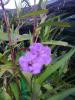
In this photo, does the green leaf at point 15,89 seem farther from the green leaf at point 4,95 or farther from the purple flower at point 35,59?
the purple flower at point 35,59

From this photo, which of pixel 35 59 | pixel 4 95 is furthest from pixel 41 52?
pixel 4 95

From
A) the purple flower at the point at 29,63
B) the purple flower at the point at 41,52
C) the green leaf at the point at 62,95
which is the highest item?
the purple flower at the point at 41,52

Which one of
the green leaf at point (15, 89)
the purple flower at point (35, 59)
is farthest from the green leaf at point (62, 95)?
the purple flower at point (35, 59)

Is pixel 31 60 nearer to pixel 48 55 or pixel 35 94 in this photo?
pixel 48 55

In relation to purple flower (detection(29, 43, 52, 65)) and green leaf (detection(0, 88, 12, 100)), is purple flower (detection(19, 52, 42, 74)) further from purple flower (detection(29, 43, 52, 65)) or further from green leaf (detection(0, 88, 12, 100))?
green leaf (detection(0, 88, 12, 100))

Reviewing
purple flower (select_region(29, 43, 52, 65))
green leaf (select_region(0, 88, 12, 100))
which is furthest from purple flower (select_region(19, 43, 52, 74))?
green leaf (select_region(0, 88, 12, 100))

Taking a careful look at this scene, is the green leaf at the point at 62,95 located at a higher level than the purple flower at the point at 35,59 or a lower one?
lower

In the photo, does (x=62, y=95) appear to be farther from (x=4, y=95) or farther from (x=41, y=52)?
(x=41, y=52)

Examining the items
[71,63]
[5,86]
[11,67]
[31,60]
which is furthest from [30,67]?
[71,63]

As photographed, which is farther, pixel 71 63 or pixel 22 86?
pixel 71 63
